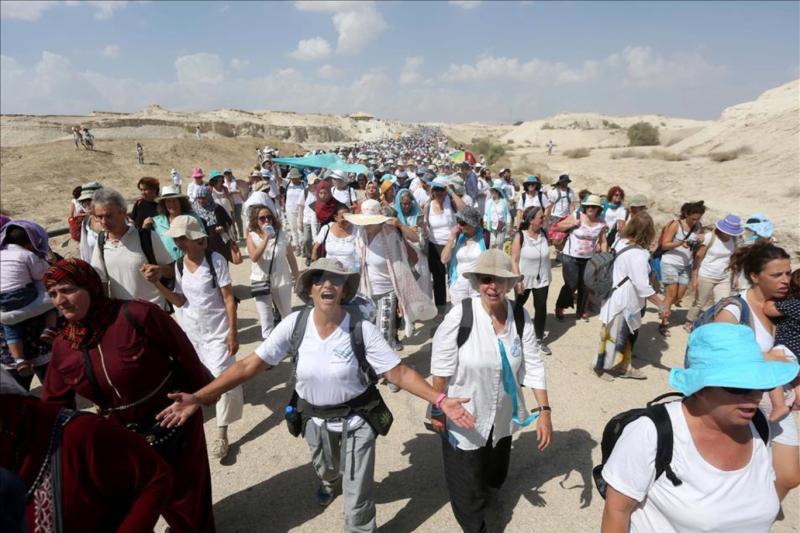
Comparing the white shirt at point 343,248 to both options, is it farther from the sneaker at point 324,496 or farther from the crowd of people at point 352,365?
the sneaker at point 324,496

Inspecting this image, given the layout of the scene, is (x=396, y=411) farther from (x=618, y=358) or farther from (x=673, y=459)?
(x=673, y=459)

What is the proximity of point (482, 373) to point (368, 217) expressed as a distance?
2.51 meters

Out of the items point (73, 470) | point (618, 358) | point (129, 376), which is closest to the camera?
point (73, 470)

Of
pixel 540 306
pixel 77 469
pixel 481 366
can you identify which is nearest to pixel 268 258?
pixel 481 366

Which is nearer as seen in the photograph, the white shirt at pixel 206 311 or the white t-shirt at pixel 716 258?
the white shirt at pixel 206 311

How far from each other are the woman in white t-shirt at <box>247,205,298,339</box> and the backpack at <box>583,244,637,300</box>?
12.0 feet

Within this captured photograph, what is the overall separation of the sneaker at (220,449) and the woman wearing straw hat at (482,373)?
207cm

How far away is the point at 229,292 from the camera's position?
3.60 m

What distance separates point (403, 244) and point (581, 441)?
106 inches

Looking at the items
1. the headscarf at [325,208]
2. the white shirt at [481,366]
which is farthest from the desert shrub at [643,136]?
the white shirt at [481,366]

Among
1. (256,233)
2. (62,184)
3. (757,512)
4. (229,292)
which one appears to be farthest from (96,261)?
(62,184)

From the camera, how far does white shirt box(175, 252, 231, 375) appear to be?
11.5 ft

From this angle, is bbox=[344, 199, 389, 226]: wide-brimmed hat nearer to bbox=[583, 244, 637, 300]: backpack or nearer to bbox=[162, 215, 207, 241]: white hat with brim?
bbox=[162, 215, 207, 241]: white hat with brim

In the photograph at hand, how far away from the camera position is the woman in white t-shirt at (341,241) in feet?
15.6
